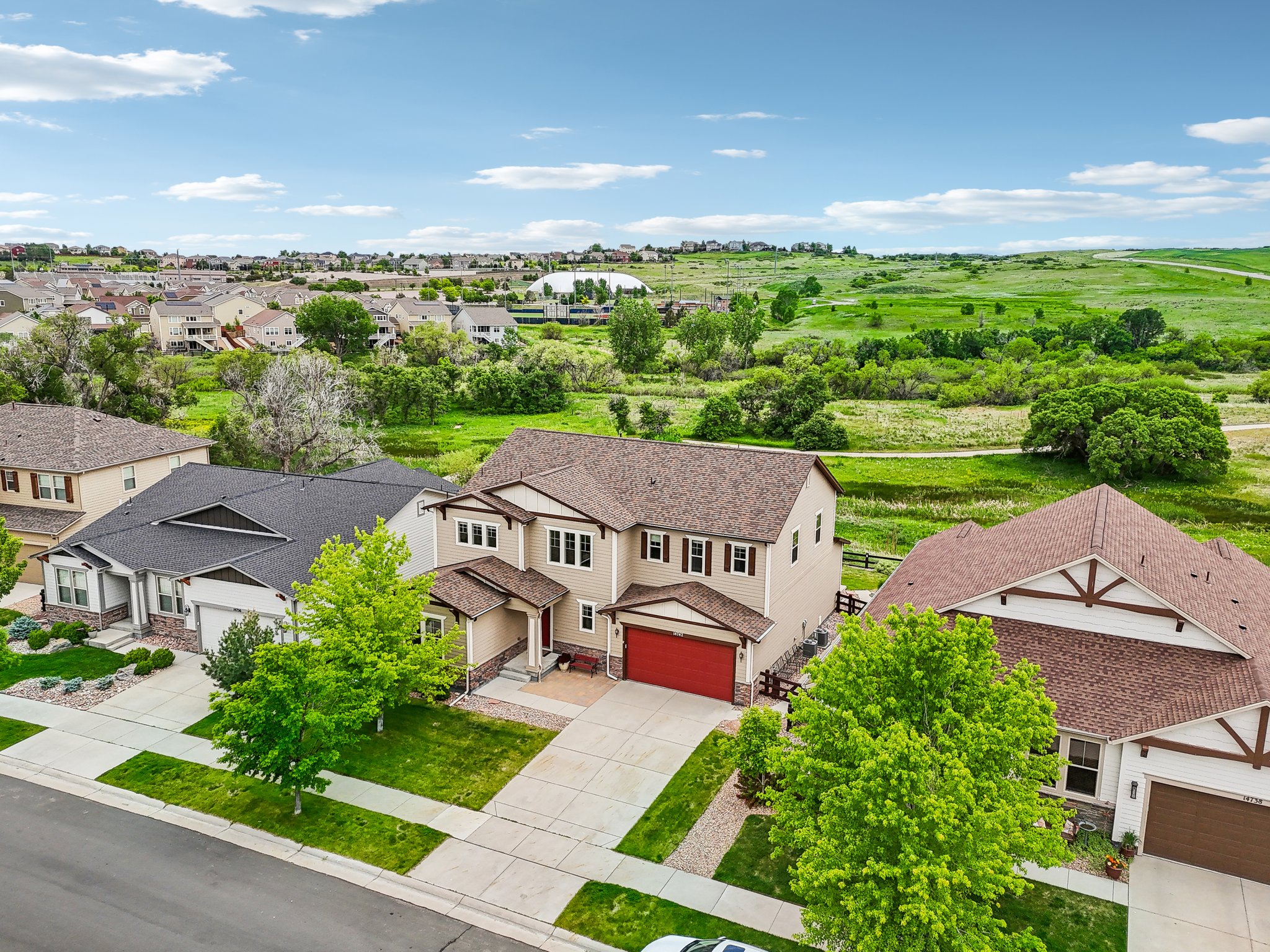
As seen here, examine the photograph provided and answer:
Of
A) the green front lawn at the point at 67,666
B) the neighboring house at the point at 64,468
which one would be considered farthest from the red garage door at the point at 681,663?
the neighboring house at the point at 64,468

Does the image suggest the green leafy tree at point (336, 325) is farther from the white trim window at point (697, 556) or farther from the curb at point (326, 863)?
the curb at point (326, 863)

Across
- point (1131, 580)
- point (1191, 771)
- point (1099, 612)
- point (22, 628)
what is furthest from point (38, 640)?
point (1191, 771)

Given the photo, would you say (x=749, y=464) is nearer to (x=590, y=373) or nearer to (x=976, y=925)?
(x=976, y=925)

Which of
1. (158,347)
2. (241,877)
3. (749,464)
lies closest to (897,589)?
(749,464)

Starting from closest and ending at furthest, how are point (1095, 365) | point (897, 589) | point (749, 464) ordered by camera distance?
point (897, 589), point (749, 464), point (1095, 365)

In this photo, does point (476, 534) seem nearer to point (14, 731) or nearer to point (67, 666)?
point (67, 666)

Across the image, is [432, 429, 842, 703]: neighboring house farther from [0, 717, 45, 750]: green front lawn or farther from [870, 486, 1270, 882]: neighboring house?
[0, 717, 45, 750]: green front lawn

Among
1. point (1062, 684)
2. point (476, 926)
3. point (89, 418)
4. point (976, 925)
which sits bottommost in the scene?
point (476, 926)

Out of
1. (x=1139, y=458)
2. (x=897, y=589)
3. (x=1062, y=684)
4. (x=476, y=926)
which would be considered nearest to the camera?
(x=476, y=926)
